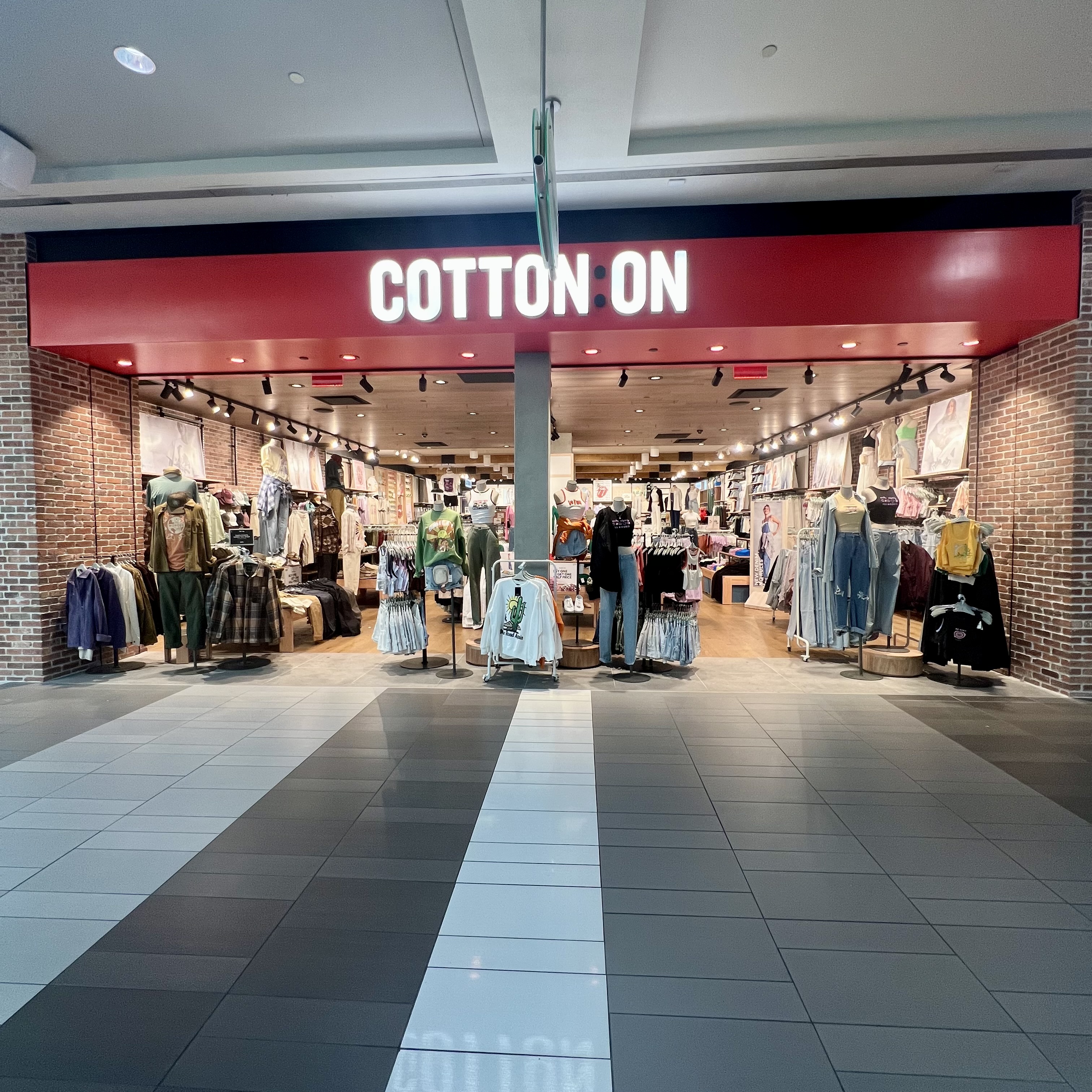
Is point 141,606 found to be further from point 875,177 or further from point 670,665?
point 875,177

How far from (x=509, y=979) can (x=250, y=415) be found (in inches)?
400

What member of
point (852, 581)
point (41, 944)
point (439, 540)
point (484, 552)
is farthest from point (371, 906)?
point (852, 581)

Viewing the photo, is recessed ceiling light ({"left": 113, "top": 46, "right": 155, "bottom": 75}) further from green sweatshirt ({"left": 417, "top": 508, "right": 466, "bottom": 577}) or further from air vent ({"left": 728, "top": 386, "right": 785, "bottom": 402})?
air vent ({"left": 728, "top": 386, "right": 785, "bottom": 402})

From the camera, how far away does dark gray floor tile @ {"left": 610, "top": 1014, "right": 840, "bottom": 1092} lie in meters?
1.66

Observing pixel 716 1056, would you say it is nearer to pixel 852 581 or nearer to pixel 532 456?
pixel 532 456

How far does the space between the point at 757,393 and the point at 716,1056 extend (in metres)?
8.31

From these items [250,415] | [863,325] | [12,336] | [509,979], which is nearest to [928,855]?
[509,979]

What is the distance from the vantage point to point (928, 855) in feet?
9.27

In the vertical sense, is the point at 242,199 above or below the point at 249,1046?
above

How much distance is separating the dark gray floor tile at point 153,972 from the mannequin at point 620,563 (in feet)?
13.9

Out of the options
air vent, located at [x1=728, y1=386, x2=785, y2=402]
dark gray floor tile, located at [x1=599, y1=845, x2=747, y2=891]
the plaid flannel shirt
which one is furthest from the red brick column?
the plaid flannel shirt

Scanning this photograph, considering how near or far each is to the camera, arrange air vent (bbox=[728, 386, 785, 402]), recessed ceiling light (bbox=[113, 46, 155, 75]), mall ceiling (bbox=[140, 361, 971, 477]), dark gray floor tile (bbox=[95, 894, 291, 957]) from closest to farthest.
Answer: dark gray floor tile (bbox=[95, 894, 291, 957]) < recessed ceiling light (bbox=[113, 46, 155, 75]) < mall ceiling (bbox=[140, 361, 971, 477]) < air vent (bbox=[728, 386, 785, 402])

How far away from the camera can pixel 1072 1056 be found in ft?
5.75

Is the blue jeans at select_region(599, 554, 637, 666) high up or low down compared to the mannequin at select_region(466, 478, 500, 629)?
down
